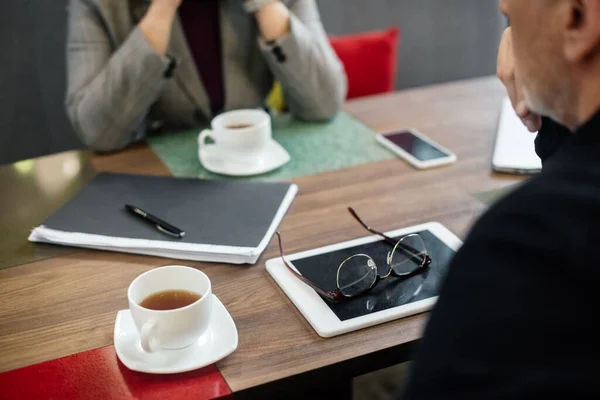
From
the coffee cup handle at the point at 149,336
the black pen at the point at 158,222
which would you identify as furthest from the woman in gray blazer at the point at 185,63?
the coffee cup handle at the point at 149,336

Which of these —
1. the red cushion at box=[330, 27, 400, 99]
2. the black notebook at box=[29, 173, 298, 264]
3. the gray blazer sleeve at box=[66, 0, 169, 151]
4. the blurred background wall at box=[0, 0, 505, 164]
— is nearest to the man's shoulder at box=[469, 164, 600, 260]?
the black notebook at box=[29, 173, 298, 264]

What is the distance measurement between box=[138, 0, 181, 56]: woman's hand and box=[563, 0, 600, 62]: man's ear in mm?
985

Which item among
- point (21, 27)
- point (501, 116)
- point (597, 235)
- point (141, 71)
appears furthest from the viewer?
point (21, 27)

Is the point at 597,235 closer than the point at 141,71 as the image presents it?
Yes

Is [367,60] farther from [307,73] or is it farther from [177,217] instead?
[177,217]

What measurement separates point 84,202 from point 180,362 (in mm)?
481

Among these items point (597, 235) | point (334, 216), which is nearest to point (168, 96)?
point (334, 216)

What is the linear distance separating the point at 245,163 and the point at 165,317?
1.90 feet

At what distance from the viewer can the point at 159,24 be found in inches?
56.4

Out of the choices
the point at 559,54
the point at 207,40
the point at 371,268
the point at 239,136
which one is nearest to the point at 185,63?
the point at 207,40

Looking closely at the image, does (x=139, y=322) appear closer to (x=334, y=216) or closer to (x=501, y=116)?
(x=334, y=216)

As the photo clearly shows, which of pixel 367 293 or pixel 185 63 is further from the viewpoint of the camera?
pixel 185 63

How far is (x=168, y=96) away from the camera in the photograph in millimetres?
1572

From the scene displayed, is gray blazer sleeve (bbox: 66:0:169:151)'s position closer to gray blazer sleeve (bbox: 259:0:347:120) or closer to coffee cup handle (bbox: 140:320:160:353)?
gray blazer sleeve (bbox: 259:0:347:120)
